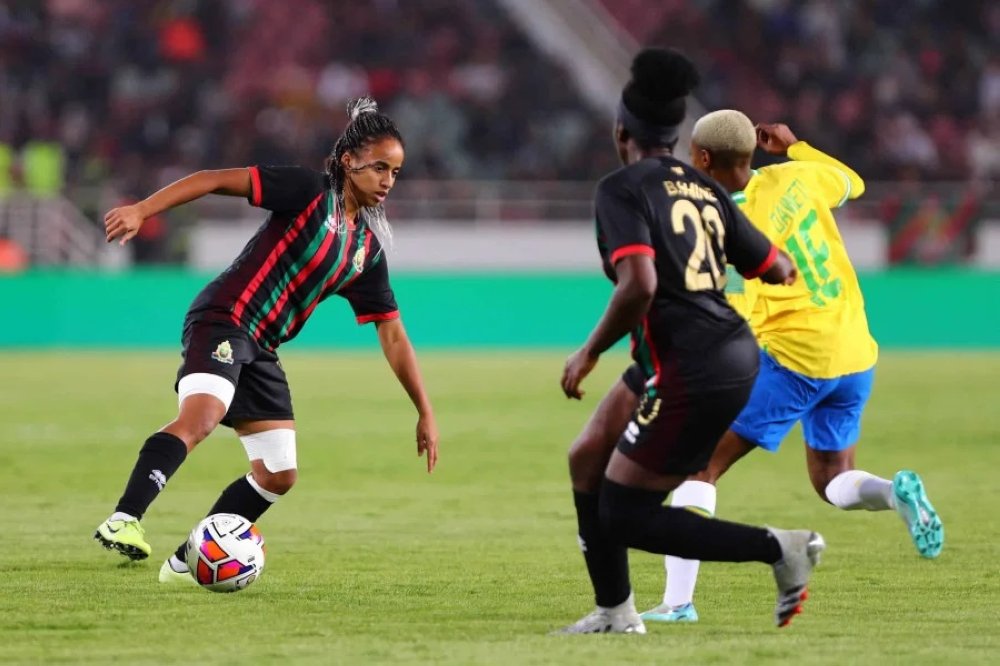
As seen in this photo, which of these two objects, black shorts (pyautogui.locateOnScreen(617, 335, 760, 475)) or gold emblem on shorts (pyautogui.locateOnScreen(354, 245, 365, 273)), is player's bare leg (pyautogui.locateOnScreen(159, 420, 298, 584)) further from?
black shorts (pyautogui.locateOnScreen(617, 335, 760, 475))

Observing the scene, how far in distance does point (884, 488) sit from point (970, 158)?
1937 cm

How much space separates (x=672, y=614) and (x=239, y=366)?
6.52ft

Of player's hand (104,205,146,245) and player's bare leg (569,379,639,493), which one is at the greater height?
player's hand (104,205,146,245)

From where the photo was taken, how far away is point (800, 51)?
26.6m

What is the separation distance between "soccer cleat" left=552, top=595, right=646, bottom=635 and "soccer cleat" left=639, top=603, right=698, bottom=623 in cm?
36

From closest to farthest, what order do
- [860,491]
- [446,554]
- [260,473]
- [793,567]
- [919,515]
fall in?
[793,567] → [919,515] → [860,491] → [260,473] → [446,554]

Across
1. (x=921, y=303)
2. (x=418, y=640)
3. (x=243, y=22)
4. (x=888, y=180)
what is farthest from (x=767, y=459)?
(x=243, y=22)

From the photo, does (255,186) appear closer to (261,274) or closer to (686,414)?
(261,274)

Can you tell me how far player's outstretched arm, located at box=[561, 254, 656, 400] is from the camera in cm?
495

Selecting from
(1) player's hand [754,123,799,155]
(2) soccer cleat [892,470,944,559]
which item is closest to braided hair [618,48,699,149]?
(1) player's hand [754,123,799,155]

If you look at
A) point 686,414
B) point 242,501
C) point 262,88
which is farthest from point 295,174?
point 262,88

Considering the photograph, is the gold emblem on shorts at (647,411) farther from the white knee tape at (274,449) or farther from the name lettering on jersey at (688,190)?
the white knee tape at (274,449)

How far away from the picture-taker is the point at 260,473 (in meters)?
6.90

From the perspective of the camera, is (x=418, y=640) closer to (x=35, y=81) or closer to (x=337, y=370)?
(x=337, y=370)
